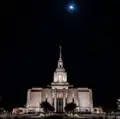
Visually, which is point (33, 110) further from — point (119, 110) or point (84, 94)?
point (119, 110)

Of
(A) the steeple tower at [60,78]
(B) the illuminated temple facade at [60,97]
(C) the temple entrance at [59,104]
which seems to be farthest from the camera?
(A) the steeple tower at [60,78]

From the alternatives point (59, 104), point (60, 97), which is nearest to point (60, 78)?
point (60, 97)

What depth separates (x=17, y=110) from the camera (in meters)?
86.3

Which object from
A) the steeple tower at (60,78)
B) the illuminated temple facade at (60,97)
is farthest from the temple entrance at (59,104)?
the steeple tower at (60,78)

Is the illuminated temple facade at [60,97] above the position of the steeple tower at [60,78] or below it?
below

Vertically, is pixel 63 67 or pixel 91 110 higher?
pixel 63 67

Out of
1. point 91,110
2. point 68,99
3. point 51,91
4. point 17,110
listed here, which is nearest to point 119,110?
point 91,110

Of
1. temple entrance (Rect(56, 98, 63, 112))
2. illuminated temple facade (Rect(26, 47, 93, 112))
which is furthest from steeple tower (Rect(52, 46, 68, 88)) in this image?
temple entrance (Rect(56, 98, 63, 112))

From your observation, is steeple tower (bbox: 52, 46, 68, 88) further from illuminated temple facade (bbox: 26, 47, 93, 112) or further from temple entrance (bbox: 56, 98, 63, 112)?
temple entrance (bbox: 56, 98, 63, 112)

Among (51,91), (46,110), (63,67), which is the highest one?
(63,67)

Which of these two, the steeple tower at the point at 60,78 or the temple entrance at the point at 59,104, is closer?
the temple entrance at the point at 59,104

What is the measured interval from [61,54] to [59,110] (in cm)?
Result: 2043

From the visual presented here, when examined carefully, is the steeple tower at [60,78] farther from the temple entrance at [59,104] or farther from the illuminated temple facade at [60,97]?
the temple entrance at [59,104]

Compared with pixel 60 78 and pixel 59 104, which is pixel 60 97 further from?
pixel 60 78
